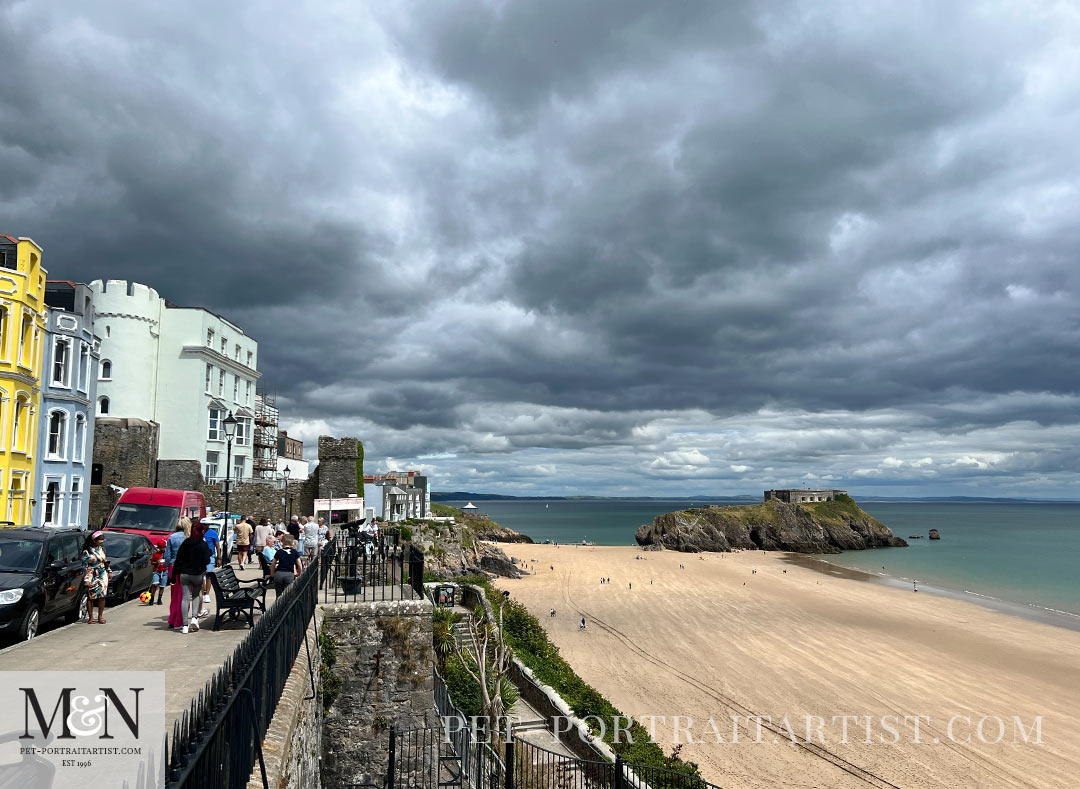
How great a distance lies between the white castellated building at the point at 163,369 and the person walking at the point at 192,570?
32.7 metres

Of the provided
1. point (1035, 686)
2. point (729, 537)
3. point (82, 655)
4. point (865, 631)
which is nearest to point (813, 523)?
point (729, 537)

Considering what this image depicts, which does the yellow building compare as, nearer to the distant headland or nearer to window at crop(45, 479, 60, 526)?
window at crop(45, 479, 60, 526)

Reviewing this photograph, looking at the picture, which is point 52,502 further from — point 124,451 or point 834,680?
point 834,680

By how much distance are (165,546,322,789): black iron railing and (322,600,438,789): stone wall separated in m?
3.37

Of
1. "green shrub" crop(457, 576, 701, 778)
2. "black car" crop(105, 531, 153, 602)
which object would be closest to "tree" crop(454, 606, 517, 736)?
"green shrub" crop(457, 576, 701, 778)

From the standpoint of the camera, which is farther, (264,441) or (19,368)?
(264,441)

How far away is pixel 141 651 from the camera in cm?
910

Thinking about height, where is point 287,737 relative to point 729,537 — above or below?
above

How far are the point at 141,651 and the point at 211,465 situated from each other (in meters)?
36.2

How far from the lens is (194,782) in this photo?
3229 mm

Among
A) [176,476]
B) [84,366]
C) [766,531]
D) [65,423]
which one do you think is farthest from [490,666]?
[766,531]

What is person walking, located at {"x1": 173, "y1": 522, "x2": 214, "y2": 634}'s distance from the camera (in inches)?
400

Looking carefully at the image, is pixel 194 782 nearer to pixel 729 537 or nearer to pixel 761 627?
pixel 761 627

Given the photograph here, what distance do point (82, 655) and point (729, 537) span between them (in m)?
101
